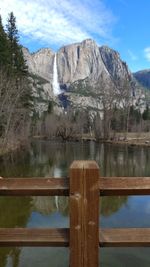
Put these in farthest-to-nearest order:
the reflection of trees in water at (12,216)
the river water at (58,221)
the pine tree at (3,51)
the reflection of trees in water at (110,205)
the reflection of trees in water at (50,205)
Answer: the pine tree at (3,51) → the reflection of trees in water at (50,205) → the reflection of trees in water at (110,205) → the reflection of trees in water at (12,216) → the river water at (58,221)

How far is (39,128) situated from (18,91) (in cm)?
8401

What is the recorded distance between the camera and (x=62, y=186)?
331cm

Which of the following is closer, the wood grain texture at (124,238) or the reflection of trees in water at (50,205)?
the wood grain texture at (124,238)

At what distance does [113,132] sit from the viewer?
3617 inches

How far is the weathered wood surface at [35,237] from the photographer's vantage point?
130 inches

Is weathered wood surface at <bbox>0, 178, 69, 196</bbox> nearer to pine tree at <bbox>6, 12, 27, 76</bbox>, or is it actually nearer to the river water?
the river water

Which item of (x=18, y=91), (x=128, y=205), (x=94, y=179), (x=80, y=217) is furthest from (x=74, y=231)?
(x=18, y=91)

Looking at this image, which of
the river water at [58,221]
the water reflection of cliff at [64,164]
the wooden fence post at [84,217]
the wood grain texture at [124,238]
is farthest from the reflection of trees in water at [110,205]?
the wooden fence post at [84,217]

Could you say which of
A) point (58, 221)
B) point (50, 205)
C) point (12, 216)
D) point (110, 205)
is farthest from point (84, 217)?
point (50, 205)

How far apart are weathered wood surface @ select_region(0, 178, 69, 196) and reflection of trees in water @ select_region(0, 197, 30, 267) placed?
18.9 feet

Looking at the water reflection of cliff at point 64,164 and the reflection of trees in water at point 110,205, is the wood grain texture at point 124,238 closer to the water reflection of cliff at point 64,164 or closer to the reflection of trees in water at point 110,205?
the reflection of trees in water at point 110,205

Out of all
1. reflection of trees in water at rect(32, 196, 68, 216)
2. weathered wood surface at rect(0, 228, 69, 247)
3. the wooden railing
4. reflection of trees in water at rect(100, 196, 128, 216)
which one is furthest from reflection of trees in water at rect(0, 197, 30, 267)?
the wooden railing

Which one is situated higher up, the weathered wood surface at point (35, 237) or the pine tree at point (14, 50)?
the pine tree at point (14, 50)

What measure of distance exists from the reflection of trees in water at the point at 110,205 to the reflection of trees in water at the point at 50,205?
150cm
